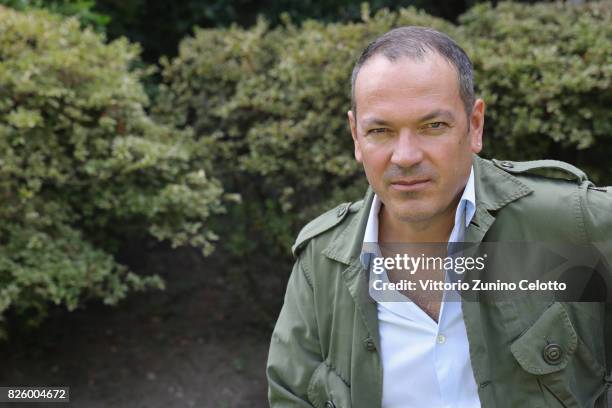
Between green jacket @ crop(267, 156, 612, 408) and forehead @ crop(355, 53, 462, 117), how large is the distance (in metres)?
0.34

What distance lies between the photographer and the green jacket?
2.00 meters

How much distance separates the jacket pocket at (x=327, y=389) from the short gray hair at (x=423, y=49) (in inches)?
34.0

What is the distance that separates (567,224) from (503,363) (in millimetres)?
421

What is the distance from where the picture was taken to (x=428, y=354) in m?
2.08

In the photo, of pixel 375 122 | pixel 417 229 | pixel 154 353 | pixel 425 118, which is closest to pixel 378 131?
pixel 375 122

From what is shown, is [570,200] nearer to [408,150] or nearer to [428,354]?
[408,150]

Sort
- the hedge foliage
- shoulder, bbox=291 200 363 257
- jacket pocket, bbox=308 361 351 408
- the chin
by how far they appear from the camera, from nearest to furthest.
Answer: the chin
jacket pocket, bbox=308 361 351 408
shoulder, bbox=291 200 363 257
the hedge foliage

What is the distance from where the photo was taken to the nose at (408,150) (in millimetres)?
1975

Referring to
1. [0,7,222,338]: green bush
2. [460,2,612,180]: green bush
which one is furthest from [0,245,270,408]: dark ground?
[460,2,612,180]: green bush

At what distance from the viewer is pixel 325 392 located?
2.19 meters

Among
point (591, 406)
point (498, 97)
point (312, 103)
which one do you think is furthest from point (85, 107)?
point (591, 406)

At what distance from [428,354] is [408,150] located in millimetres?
582

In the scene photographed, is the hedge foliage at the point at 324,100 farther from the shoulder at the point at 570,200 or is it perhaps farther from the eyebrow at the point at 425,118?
the eyebrow at the point at 425,118

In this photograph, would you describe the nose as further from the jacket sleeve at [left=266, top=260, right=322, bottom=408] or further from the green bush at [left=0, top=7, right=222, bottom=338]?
the green bush at [left=0, top=7, right=222, bottom=338]
